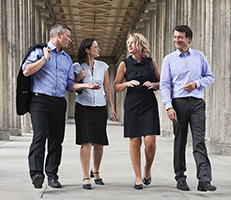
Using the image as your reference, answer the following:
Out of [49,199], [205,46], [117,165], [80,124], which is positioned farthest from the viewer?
[205,46]

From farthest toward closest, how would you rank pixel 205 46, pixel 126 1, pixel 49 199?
pixel 126 1 → pixel 205 46 → pixel 49 199

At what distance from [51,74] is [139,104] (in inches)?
46.1

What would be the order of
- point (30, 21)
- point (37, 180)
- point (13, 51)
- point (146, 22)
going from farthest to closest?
point (146, 22) < point (30, 21) < point (13, 51) < point (37, 180)

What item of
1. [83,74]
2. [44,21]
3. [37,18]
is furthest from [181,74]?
[44,21]

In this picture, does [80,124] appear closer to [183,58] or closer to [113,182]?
[113,182]

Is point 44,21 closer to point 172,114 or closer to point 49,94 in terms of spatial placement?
point 49,94

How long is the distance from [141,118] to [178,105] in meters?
0.52

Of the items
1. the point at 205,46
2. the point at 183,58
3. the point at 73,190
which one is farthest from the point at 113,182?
the point at 205,46

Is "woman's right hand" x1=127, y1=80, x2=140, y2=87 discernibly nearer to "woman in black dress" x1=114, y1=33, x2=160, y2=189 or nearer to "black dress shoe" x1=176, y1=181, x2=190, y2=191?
"woman in black dress" x1=114, y1=33, x2=160, y2=189

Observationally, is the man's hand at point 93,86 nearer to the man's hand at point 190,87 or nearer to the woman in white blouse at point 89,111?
the woman in white blouse at point 89,111

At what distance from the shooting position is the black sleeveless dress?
5.61 meters

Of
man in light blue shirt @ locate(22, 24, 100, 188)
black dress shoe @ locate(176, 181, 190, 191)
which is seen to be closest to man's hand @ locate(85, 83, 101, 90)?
man in light blue shirt @ locate(22, 24, 100, 188)

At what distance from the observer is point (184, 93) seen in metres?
5.41

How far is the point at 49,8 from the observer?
27.2 metres
